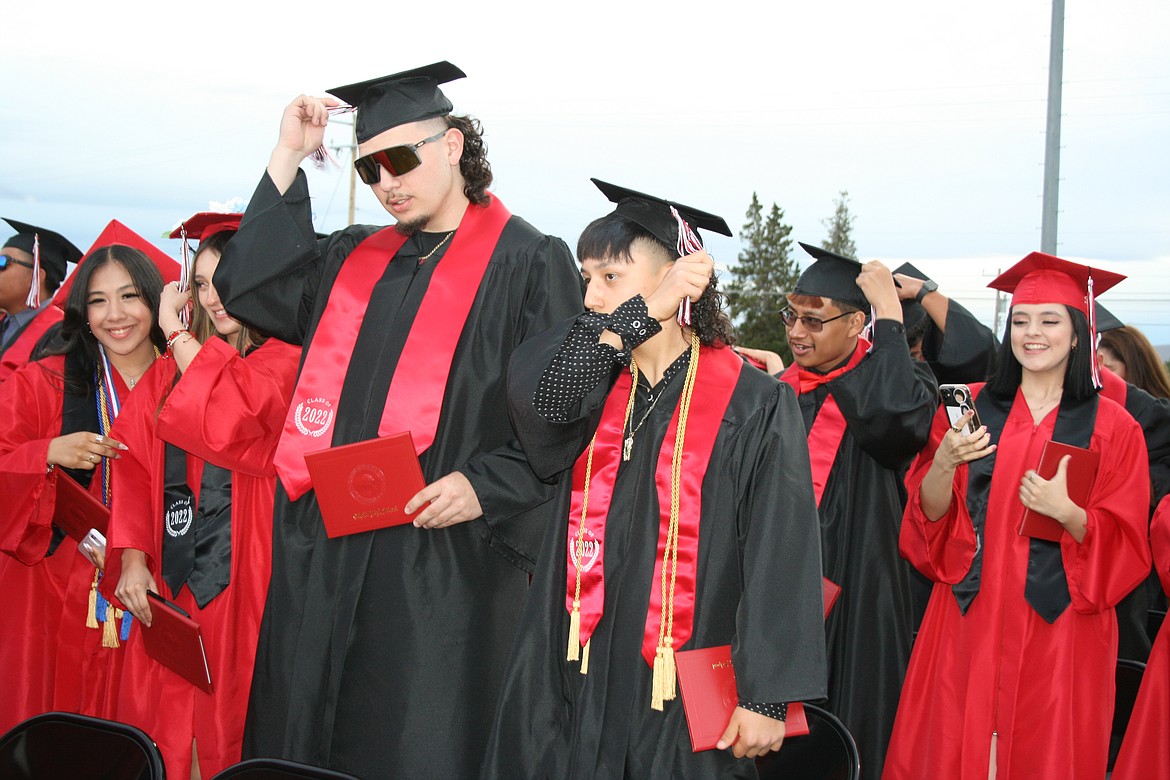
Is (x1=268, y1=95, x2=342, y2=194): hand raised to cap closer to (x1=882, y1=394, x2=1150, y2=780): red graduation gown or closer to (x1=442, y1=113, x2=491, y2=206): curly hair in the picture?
(x1=442, y1=113, x2=491, y2=206): curly hair

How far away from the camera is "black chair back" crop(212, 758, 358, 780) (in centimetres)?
214

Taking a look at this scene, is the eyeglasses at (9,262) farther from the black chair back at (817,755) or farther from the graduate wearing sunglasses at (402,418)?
the black chair back at (817,755)

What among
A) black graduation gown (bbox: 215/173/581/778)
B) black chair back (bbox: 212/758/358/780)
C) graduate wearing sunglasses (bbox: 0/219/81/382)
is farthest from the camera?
graduate wearing sunglasses (bbox: 0/219/81/382)

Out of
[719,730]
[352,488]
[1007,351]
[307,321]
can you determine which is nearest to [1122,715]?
[1007,351]

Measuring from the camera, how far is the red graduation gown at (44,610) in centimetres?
369

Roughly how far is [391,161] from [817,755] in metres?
2.01

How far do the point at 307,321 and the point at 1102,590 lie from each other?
2674 millimetres

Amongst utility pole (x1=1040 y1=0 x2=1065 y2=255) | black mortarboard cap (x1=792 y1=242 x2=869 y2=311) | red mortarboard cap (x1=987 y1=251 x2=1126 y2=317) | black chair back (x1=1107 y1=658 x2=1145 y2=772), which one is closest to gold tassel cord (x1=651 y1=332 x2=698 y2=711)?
red mortarboard cap (x1=987 y1=251 x2=1126 y2=317)

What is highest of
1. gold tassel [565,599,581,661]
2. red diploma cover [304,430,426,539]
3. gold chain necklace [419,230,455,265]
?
gold chain necklace [419,230,455,265]

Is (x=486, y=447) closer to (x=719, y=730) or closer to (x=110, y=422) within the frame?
(x=719, y=730)

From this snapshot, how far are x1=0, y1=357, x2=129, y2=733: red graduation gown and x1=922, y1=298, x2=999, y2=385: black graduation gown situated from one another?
141 inches

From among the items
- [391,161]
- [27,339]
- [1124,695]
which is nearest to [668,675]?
[391,161]

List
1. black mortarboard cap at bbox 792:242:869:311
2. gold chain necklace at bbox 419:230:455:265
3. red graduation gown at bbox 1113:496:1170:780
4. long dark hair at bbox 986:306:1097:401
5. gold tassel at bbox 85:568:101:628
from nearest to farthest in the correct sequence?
gold chain necklace at bbox 419:230:455:265, red graduation gown at bbox 1113:496:1170:780, long dark hair at bbox 986:306:1097:401, gold tassel at bbox 85:568:101:628, black mortarboard cap at bbox 792:242:869:311

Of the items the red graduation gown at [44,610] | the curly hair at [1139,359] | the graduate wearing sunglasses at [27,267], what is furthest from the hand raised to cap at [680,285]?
the graduate wearing sunglasses at [27,267]
